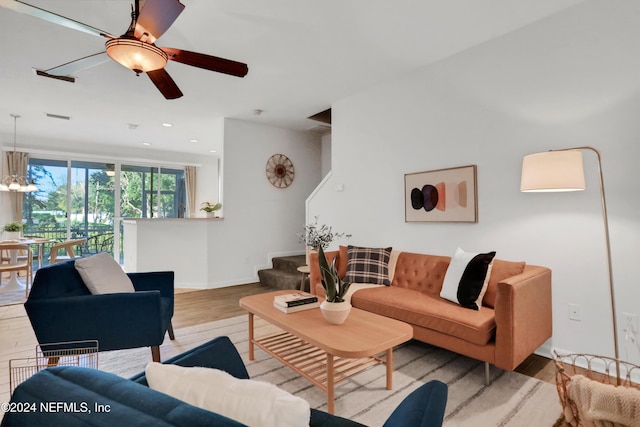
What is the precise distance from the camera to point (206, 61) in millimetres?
2131

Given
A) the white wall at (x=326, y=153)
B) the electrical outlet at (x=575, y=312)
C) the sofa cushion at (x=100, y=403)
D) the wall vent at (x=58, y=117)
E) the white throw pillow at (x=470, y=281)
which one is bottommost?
the electrical outlet at (x=575, y=312)

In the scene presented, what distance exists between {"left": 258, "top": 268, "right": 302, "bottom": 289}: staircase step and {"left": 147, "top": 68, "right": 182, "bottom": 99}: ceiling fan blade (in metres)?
3.10

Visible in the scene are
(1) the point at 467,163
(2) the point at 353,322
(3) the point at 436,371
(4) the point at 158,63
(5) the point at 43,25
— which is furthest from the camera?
(1) the point at 467,163

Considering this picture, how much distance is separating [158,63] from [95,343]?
185cm

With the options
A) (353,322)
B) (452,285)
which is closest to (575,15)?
(452,285)

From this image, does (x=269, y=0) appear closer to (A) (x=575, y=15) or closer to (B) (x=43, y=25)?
(B) (x=43, y=25)

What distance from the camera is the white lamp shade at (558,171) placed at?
2082mm

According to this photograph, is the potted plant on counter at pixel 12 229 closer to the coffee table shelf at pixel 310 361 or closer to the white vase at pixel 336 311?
the coffee table shelf at pixel 310 361

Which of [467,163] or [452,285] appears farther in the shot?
[467,163]

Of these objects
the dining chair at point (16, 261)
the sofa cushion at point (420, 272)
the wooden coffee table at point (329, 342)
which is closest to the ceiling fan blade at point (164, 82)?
the wooden coffee table at point (329, 342)

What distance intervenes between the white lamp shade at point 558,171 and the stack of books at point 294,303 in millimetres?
1753

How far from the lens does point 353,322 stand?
83.9 inches

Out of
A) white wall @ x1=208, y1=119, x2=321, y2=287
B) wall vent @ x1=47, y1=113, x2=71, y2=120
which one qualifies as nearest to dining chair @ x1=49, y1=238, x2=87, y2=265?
wall vent @ x1=47, y1=113, x2=71, y2=120

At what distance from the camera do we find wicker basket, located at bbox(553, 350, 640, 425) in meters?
1.60
